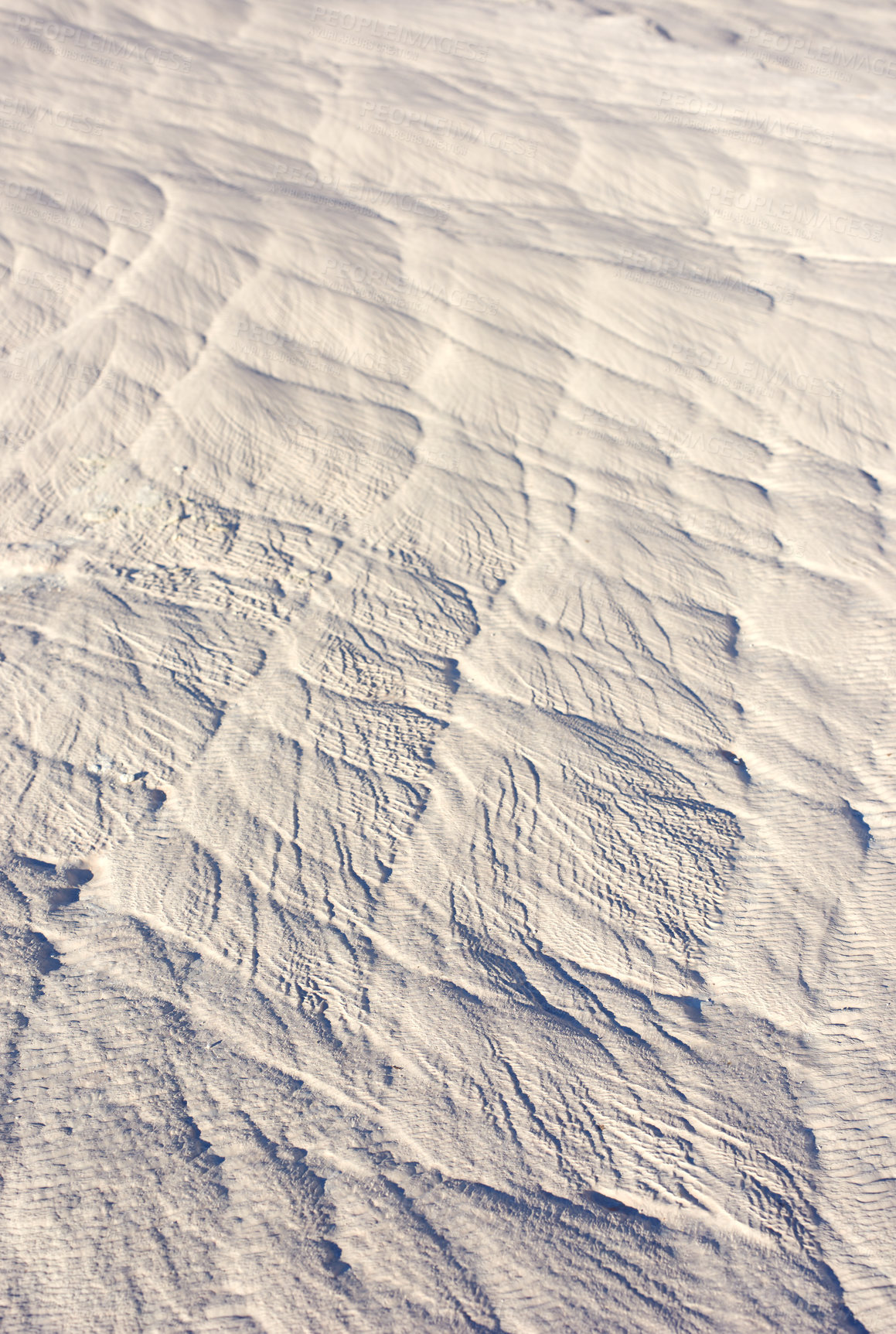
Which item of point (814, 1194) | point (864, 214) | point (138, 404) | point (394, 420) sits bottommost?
point (814, 1194)

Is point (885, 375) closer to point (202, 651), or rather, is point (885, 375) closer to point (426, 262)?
point (426, 262)

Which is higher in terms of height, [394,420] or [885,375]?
[885,375]

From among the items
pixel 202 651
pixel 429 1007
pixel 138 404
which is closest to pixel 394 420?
pixel 138 404

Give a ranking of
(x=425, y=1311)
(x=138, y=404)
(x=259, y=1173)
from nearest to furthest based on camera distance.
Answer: (x=425, y=1311) → (x=259, y=1173) → (x=138, y=404)

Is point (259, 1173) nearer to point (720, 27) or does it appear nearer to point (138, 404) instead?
point (138, 404)

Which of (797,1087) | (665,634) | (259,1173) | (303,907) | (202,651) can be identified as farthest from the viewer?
(665,634)

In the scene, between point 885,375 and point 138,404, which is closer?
point 138,404

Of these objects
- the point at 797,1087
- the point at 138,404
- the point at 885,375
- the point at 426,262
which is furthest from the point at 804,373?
the point at 797,1087
